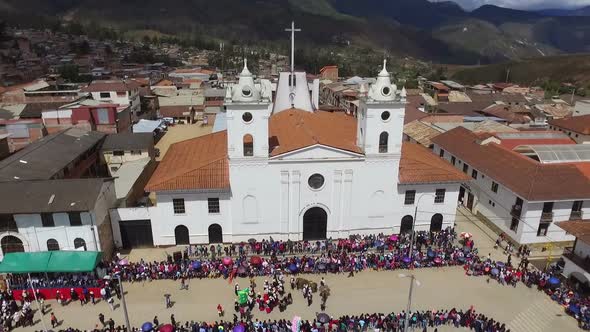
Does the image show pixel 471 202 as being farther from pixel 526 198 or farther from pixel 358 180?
pixel 358 180

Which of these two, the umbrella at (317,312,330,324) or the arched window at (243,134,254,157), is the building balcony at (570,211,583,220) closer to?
the umbrella at (317,312,330,324)

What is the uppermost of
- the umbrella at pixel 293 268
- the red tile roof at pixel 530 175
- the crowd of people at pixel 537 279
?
the red tile roof at pixel 530 175

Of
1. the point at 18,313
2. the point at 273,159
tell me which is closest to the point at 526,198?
the point at 273,159

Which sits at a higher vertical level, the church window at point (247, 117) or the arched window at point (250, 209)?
the church window at point (247, 117)

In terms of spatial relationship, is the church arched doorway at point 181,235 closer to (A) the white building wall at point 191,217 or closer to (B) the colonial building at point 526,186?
(A) the white building wall at point 191,217

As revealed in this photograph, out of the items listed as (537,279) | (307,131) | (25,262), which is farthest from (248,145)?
(537,279)

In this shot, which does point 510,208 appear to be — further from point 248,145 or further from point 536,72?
point 536,72

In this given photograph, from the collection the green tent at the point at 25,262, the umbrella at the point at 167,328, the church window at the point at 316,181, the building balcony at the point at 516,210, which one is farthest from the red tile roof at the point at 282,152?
the umbrella at the point at 167,328
